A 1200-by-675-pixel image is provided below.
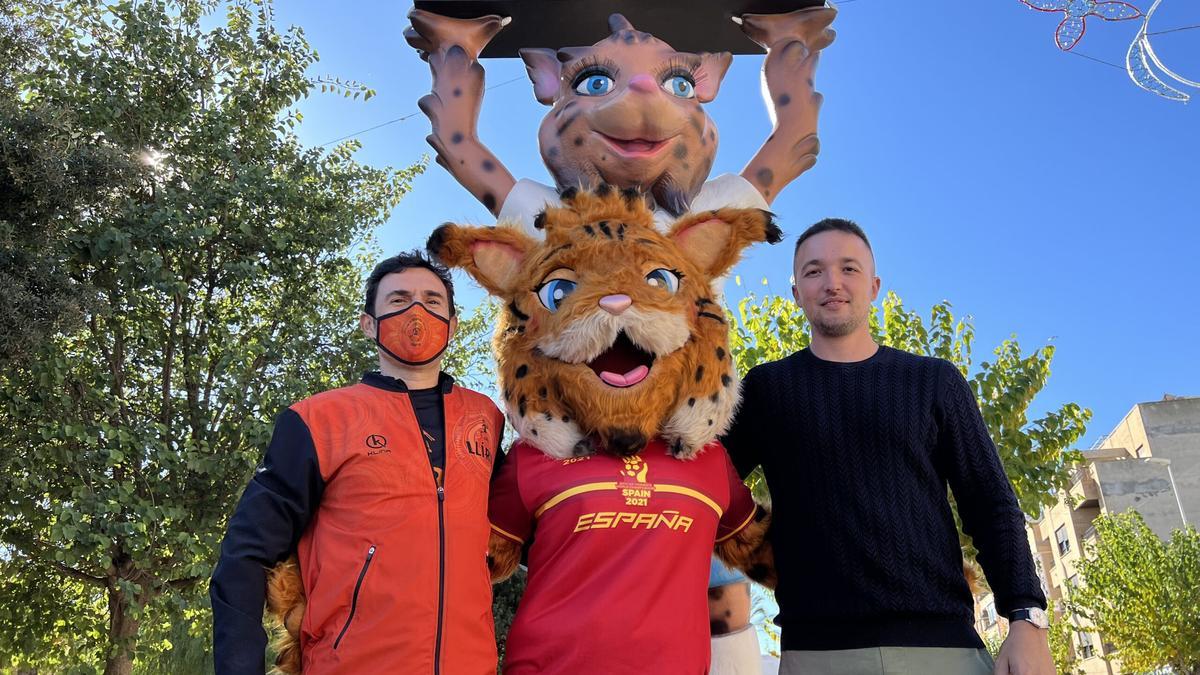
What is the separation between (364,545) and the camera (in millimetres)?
2234

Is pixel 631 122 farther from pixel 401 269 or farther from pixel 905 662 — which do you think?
pixel 905 662

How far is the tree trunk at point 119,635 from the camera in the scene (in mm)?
8539

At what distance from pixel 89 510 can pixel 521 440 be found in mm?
6124

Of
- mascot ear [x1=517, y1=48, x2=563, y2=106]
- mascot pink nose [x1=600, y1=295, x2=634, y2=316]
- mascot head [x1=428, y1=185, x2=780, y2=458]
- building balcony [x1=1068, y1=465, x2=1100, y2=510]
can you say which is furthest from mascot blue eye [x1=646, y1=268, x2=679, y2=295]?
building balcony [x1=1068, y1=465, x2=1100, y2=510]

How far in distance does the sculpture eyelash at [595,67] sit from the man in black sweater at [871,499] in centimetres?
172

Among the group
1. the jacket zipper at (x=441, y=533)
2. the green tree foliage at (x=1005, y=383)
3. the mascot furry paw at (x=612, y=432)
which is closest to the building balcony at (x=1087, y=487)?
the green tree foliage at (x=1005, y=383)

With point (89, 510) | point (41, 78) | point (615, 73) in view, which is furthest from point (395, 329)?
point (41, 78)

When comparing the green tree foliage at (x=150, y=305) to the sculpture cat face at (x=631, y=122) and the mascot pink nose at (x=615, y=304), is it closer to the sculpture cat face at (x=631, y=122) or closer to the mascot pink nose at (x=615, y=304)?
the sculpture cat face at (x=631, y=122)

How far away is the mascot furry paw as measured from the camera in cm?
229

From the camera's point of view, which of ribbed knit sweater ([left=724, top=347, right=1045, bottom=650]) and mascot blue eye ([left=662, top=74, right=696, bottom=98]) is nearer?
ribbed knit sweater ([left=724, top=347, right=1045, bottom=650])

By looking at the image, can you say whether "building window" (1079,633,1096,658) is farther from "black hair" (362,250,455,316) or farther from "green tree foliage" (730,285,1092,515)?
"black hair" (362,250,455,316)

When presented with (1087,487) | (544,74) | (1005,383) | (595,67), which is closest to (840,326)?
(595,67)

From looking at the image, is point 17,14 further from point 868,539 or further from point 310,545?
point 868,539

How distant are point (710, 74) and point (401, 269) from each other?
2.32 meters
